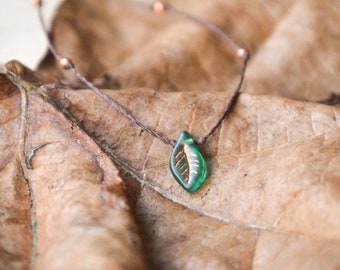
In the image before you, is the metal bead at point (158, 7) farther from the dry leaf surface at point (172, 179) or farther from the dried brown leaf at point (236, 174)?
the dried brown leaf at point (236, 174)

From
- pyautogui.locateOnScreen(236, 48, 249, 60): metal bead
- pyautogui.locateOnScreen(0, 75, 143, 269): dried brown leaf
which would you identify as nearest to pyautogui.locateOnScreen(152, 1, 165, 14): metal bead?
pyautogui.locateOnScreen(236, 48, 249, 60): metal bead

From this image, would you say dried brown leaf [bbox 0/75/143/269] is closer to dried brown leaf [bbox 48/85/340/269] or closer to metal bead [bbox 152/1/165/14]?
dried brown leaf [bbox 48/85/340/269]

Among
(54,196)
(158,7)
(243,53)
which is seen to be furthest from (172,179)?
(158,7)

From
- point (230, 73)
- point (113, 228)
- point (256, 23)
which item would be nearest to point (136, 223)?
point (113, 228)

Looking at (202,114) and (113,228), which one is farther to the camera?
(202,114)

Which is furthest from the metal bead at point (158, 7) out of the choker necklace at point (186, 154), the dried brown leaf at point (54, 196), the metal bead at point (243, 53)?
the dried brown leaf at point (54, 196)

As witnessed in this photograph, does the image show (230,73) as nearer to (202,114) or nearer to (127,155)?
(202,114)

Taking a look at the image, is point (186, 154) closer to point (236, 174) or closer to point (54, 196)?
point (236, 174)
